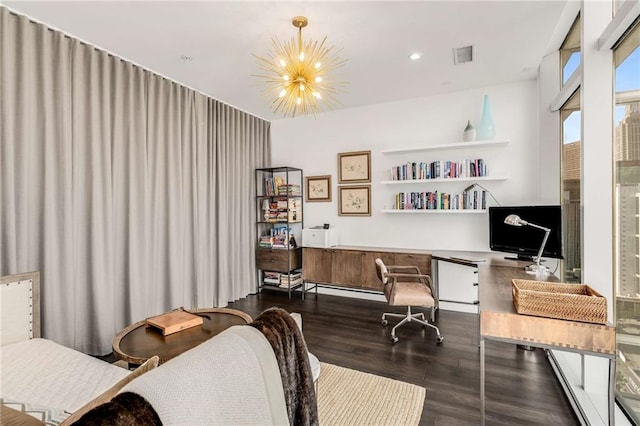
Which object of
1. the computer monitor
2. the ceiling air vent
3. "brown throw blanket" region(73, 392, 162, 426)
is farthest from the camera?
the ceiling air vent

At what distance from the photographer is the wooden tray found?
1973 mm

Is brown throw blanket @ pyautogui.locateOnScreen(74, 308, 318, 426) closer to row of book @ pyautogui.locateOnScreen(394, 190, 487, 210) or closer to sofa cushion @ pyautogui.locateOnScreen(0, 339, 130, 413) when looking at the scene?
sofa cushion @ pyautogui.locateOnScreen(0, 339, 130, 413)

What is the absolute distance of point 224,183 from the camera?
13.6 feet

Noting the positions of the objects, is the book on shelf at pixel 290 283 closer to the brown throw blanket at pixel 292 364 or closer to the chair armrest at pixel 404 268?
the chair armrest at pixel 404 268

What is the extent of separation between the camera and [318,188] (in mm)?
4738

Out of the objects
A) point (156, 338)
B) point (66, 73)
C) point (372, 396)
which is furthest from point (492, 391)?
point (66, 73)

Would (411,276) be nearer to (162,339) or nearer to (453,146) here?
(453,146)

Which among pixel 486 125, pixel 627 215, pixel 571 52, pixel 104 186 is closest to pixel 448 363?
pixel 627 215

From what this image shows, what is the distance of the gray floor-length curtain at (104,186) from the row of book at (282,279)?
0.69 m

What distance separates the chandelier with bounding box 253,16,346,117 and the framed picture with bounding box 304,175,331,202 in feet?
3.90

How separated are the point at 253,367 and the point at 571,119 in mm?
3359

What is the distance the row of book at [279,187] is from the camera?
15.1 ft

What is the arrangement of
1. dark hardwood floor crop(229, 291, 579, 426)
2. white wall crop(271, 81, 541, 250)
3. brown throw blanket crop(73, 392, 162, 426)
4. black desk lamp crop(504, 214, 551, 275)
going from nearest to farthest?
brown throw blanket crop(73, 392, 162, 426) → dark hardwood floor crop(229, 291, 579, 426) → black desk lamp crop(504, 214, 551, 275) → white wall crop(271, 81, 541, 250)

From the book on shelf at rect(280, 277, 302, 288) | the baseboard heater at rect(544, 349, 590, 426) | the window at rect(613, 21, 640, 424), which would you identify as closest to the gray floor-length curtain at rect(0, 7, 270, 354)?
the book on shelf at rect(280, 277, 302, 288)
